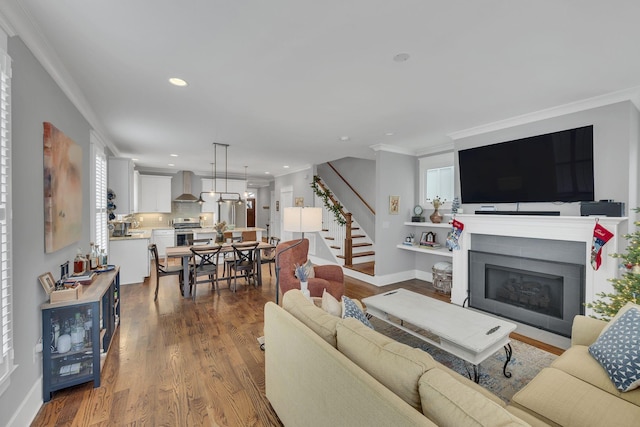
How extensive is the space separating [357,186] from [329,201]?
91cm

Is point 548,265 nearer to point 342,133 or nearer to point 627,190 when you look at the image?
point 627,190

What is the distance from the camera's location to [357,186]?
292 inches

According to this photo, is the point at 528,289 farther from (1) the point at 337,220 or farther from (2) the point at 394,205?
(1) the point at 337,220

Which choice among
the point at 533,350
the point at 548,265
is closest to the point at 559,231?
the point at 548,265

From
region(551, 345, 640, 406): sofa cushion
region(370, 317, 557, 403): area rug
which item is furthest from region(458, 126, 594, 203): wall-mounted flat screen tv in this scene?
region(551, 345, 640, 406): sofa cushion

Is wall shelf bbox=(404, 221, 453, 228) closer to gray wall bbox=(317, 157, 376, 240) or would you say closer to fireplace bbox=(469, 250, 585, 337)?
fireplace bbox=(469, 250, 585, 337)

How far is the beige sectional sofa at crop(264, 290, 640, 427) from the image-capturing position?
0.98m

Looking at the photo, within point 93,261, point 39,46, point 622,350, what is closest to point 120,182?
point 93,261

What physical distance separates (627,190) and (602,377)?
221 cm

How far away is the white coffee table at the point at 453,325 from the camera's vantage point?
2.12 meters

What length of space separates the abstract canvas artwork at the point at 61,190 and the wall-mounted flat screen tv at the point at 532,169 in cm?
475

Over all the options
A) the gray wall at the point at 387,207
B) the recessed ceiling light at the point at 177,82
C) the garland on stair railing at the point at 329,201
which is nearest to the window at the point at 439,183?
the gray wall at the point at 387,207

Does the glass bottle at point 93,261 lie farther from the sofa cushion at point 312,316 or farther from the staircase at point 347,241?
the staircase at point 347,241

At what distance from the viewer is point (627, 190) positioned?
2791mm
